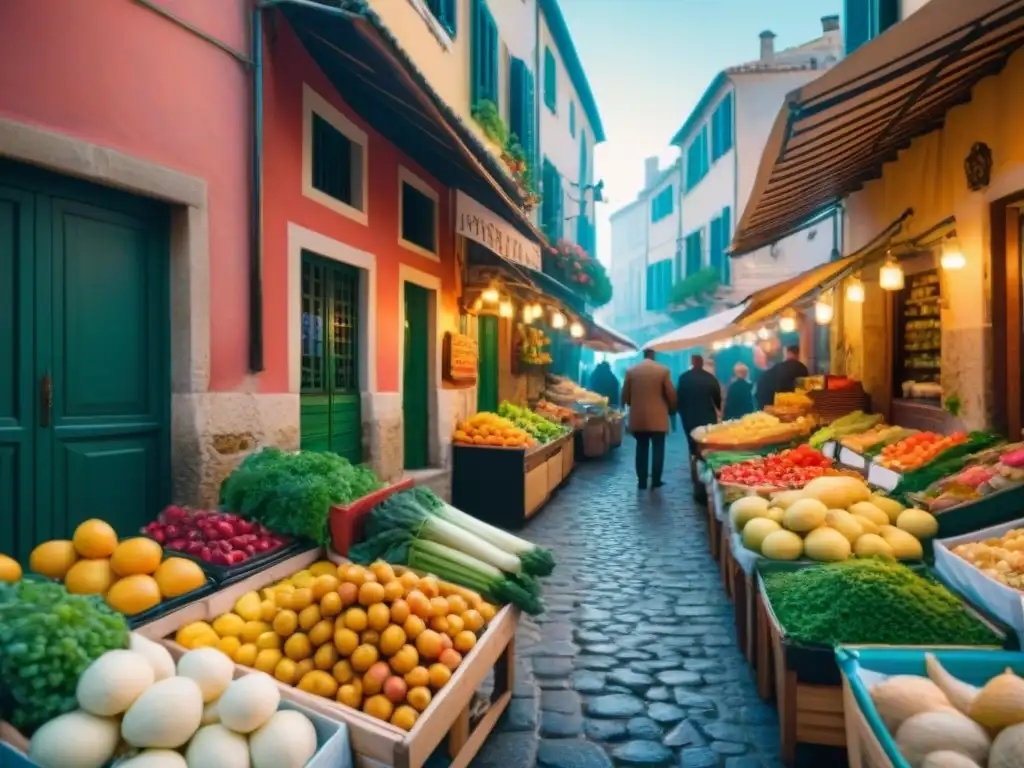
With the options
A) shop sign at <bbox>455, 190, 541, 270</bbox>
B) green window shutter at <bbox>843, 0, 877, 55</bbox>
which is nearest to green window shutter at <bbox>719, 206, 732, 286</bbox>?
green window shutter at <bbox>843, 0, 877, 55</bbox>

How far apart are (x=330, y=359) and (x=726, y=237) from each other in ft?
60.8

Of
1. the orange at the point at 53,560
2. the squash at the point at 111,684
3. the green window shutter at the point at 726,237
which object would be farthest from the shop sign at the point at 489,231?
the green window shutter at the point at 726,237

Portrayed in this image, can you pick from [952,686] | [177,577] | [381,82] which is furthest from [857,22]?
[177,577]

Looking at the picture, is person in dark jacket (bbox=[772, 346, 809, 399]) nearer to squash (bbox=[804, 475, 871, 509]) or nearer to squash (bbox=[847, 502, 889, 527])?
squash (bbox=[804, 475, 871, 509])

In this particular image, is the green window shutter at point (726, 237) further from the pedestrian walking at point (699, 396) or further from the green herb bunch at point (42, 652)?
the green herb bunch at point (42, 652)

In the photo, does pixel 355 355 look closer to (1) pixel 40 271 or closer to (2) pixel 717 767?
(1) pixel 40 271

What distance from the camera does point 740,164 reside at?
21578 mm

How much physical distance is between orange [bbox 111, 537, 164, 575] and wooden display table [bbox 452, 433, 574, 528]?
19.5 feet

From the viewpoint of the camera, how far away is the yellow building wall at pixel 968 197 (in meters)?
5.72

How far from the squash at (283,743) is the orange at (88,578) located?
45.6 inches

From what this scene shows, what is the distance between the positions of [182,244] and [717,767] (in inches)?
165

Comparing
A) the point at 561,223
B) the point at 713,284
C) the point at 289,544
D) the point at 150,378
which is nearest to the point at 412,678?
the point at 289,544

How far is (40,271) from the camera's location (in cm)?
393

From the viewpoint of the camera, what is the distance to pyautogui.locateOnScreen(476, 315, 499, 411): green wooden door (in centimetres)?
1218
